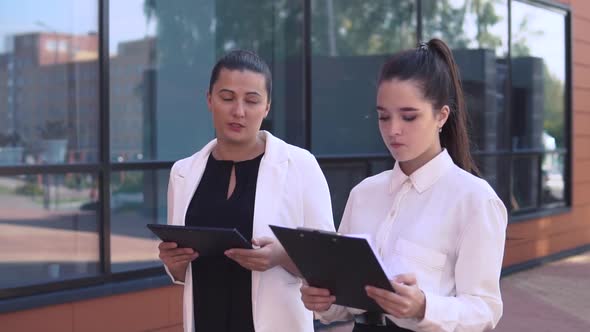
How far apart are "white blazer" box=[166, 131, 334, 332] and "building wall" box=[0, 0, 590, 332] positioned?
2250mm

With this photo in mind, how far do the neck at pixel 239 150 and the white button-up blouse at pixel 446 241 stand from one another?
652 millimetres

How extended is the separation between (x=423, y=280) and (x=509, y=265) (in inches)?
303

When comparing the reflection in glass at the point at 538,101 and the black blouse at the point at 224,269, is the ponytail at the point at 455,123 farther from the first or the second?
the reflection in glass at the point at 538,101

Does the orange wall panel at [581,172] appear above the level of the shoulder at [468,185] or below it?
below

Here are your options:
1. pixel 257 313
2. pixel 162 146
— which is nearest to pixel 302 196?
pixel 257 313

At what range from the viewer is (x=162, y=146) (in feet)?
19.6

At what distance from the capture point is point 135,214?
5766 millimetres

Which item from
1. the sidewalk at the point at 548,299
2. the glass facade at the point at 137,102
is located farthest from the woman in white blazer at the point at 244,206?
the sidewalk at the point at 548,299

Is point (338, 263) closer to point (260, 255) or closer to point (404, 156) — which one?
point (404, 156)

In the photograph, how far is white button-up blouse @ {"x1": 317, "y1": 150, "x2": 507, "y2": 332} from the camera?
2.00 m

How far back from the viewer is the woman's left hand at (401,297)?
1.88 meters

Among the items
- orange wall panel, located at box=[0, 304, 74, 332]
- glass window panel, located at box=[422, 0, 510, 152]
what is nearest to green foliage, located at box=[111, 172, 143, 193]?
orange wall panel, located at box=[0, 304, 74, 332]

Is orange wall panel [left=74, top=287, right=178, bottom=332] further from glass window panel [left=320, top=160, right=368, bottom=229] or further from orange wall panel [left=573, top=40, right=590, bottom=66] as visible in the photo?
orange wall panel [left=573, top=40, right=590, bottom=66]

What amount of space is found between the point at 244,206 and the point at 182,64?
12.2 ft
